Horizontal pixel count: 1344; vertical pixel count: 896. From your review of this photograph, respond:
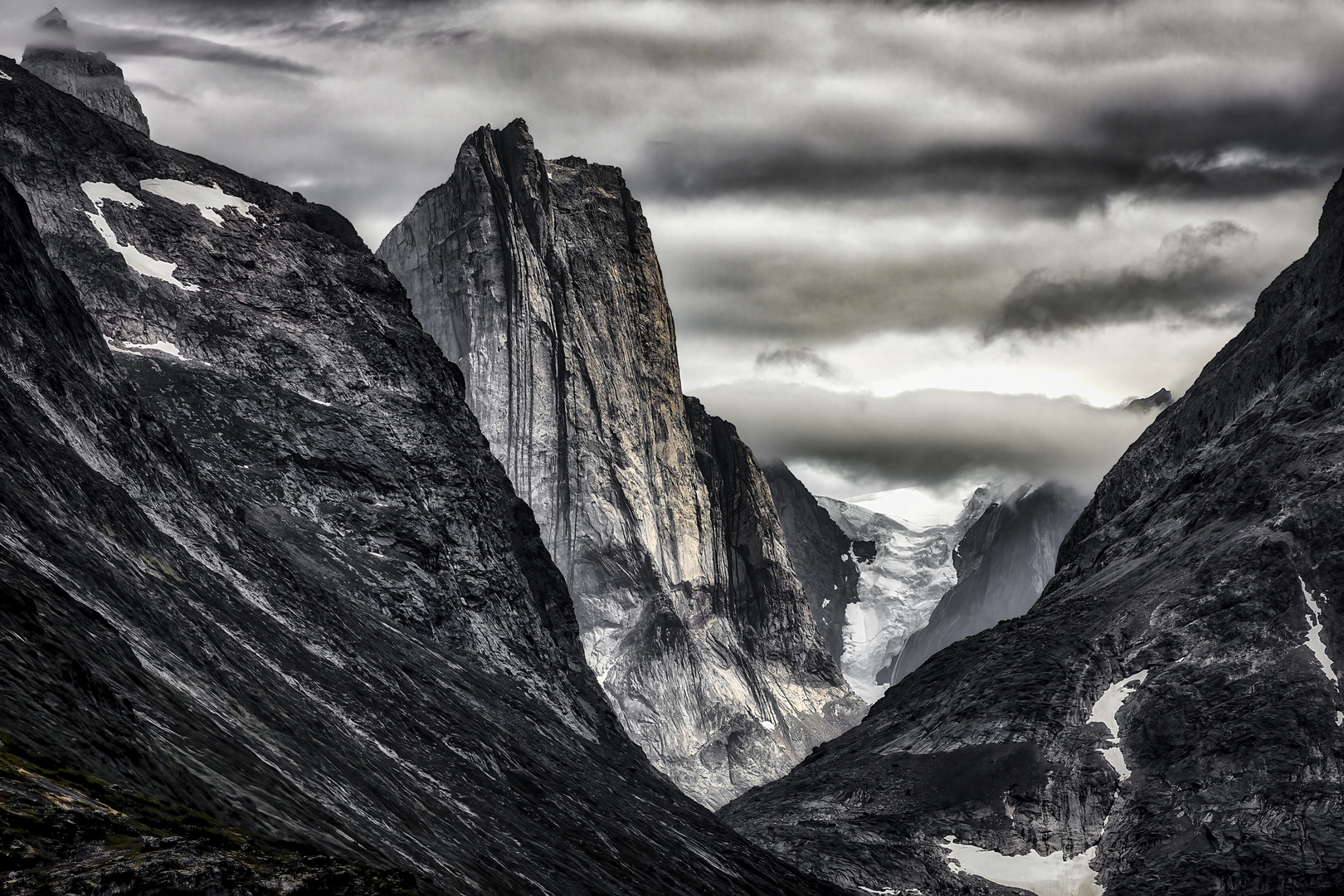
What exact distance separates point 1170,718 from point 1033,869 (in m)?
23.6

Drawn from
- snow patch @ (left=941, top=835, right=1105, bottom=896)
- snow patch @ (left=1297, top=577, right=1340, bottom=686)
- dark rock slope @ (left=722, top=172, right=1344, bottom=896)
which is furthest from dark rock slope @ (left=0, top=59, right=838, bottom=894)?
snow patch @ (left=1297, top=577, right=1340, bottom=686)

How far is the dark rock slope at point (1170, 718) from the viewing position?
13950 cm

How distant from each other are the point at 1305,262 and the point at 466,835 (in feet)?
527

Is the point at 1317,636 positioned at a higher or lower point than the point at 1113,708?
higher

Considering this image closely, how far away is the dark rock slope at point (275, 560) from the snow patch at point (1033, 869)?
2560cm

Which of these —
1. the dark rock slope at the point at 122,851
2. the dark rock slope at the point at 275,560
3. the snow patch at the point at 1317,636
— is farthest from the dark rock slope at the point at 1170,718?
the dark rock slope at the point at 122,851

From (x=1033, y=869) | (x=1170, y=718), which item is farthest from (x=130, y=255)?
(x=1170, y=718)

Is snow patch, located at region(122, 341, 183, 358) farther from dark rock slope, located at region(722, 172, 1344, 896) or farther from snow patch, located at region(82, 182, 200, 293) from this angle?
dark rock slope, located at region(722, 172, 1344, 896)

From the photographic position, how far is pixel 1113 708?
526ft

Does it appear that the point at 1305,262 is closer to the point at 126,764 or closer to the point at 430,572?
the point at 430,572

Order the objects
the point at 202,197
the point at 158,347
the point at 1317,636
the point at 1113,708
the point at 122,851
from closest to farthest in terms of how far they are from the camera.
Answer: the point at 122,851
the point at 158,347
the point at 1317,636
the point at 202,197
the point at 1113,708

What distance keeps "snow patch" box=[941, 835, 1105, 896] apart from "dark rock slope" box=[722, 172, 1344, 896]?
56 centimetres

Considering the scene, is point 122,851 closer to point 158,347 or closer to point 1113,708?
point 158,347

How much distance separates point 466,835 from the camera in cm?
9188
